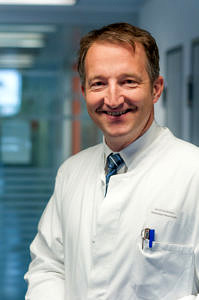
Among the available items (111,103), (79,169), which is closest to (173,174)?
(111,103)

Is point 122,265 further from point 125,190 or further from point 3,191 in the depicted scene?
point 3,191

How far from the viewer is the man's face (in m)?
1.17

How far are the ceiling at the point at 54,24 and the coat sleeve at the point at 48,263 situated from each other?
145 inches

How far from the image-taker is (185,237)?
1.13m

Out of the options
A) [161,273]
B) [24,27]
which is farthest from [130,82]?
[24,27]

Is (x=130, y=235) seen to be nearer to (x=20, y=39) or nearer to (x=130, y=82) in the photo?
(x=130, y=82)

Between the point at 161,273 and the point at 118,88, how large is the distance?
44 centimetres

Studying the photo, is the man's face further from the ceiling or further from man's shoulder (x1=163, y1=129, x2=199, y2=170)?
the ceiling

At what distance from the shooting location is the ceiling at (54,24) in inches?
191

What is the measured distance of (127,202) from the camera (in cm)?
121

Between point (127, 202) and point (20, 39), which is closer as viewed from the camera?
point (127, 202)

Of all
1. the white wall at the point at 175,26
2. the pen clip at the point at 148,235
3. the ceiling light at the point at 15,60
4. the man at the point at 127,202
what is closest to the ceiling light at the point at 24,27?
the ceiling light at the point at 15,60

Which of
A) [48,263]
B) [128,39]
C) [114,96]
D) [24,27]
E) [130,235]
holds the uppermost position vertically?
[24,27]

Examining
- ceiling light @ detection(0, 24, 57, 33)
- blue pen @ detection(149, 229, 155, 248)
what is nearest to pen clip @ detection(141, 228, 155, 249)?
blue pen @ detection(149, 229, 155, 248)
